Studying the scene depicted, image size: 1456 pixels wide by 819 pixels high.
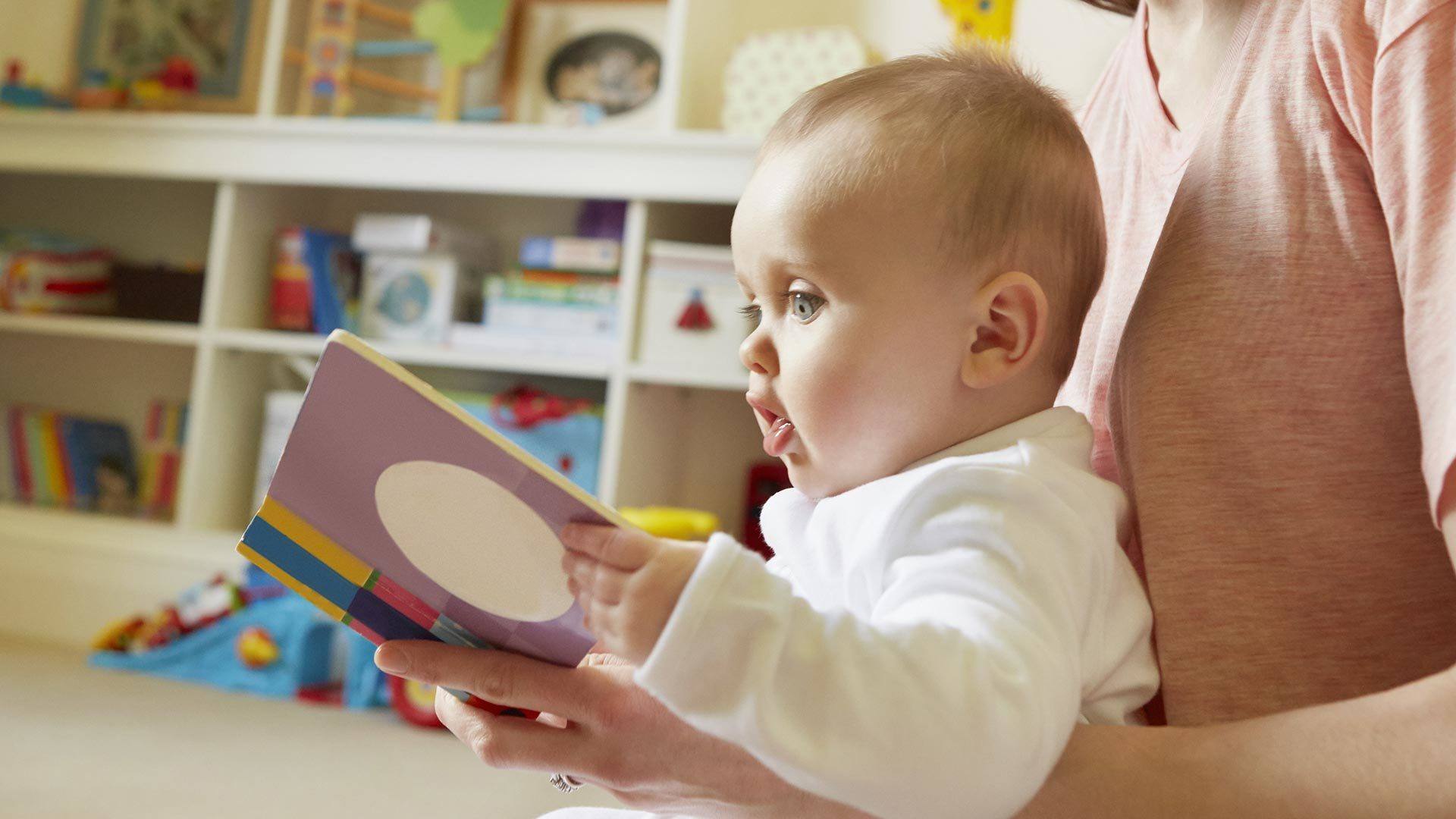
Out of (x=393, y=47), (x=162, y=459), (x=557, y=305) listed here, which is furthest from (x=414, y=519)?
(x=162, y=459)

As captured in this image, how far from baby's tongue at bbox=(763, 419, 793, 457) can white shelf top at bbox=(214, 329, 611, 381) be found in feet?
5.19

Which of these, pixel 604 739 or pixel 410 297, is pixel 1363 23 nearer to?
pixel 604 739

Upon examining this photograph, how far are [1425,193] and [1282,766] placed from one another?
0.28m

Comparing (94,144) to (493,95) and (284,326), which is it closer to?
(284,326)

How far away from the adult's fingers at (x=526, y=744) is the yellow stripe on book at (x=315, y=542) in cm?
11

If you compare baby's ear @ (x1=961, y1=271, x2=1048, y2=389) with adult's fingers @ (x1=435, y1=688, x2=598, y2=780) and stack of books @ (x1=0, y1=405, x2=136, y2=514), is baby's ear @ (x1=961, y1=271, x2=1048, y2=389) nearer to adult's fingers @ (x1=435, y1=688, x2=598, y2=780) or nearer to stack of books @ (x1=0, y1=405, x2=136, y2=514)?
adult's fingers @ (x1=435, y1=688, x2=598, y2=780)

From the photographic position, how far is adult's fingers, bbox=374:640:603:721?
70cm

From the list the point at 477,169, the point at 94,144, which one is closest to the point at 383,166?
the point at 477,169

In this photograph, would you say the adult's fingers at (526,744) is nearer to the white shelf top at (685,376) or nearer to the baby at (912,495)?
the baby at (912,495)

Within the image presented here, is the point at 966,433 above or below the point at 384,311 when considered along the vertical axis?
→ above

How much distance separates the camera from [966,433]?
0.73m

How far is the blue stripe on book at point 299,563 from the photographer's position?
69 centimetres

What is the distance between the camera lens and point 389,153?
2.45m

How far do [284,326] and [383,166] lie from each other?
455 millimetres
